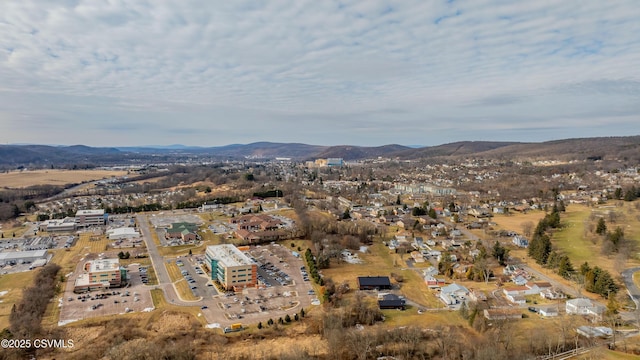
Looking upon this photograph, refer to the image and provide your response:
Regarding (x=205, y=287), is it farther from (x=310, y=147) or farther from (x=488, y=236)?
(x=310, y=147)

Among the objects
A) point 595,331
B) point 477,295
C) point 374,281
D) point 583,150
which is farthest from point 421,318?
point 583,150

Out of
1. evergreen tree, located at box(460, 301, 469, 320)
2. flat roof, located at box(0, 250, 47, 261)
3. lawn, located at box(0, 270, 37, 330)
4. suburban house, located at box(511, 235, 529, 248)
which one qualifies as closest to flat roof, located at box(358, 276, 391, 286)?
evergreen tree, located at box(460, 301, 469, 320)

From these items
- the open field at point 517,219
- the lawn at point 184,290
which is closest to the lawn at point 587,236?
the open field at point 517,219

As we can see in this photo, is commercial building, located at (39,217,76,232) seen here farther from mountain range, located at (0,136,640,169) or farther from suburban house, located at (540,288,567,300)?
mountain range, located at (0,136,640,169)

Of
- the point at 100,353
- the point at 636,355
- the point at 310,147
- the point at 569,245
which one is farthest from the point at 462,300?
the point at 310,147

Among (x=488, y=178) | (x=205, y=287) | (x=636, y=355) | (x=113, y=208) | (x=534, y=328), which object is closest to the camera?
(x=636, y=355)
